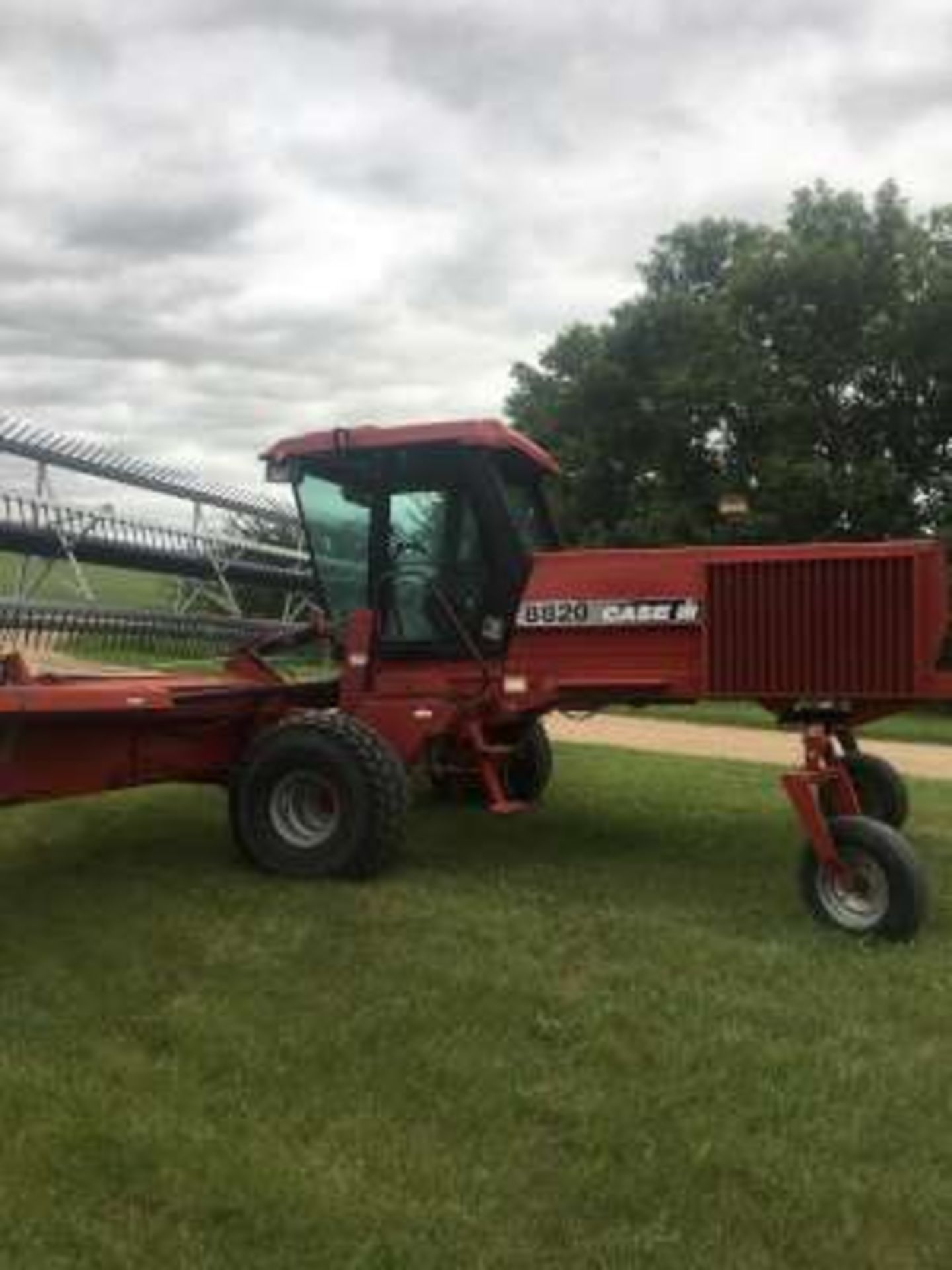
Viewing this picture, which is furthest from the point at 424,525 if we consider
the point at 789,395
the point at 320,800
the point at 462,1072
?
the point at 789,395

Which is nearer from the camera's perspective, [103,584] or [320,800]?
[320,800]

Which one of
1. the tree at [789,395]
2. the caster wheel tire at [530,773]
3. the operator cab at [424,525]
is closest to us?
the operator cab at [424,525]

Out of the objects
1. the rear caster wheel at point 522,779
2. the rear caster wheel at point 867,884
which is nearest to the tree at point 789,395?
the rear caster wheel at point 522,779

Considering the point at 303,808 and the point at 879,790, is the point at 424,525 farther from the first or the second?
the point at 879,790

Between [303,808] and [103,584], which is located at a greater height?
[103,584]

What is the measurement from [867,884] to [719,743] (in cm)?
1117

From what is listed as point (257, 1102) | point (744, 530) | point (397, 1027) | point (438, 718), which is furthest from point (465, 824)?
point (744, 530)

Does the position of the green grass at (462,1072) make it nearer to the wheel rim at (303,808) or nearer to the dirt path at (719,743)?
the wheel rim at (303,808)

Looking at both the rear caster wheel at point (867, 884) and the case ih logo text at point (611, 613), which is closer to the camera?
the rear caster wheel at point (867, 884)

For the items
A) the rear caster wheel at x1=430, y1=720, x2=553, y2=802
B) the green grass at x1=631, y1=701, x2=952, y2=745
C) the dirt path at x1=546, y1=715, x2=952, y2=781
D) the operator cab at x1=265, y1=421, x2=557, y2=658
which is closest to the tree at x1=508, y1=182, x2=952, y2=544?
the green grass at x1=631, y1=701, x2=952, y2=745

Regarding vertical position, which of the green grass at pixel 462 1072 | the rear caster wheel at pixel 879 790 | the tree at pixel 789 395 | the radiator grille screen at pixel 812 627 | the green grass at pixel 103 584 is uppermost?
the tree at pixel 789 395

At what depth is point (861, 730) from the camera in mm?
20562

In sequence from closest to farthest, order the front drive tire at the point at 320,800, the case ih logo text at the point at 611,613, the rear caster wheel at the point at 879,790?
the front drive tire at the point at 320,800 → the case ih logo text at the point at 611,613 → the rear caster wheel at the point at 879,790

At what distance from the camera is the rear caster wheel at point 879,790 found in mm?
9500
